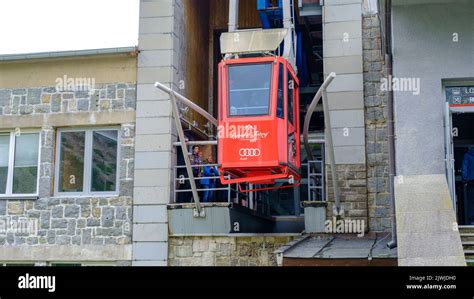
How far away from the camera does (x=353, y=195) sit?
53.3ft

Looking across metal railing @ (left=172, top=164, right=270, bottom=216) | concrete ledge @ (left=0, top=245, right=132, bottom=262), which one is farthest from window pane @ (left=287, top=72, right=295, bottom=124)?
concrete ledge @ (left=0, top=245, right=132, bottom=262)

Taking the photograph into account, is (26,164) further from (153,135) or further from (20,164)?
(153,135)

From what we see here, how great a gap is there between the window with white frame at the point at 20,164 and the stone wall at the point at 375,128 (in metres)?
7.77

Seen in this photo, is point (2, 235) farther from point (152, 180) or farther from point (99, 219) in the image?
point (152, 180)

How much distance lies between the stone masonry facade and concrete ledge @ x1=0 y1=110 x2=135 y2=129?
0.33 ft

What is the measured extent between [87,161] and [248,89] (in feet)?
15.8

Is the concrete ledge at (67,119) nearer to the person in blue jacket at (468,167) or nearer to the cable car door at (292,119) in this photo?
the cable car door at (292,119)

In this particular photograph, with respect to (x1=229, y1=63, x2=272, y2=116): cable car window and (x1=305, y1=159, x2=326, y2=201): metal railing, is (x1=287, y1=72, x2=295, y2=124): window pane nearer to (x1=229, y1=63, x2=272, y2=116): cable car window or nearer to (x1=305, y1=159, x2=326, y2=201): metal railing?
(x1=229, y1=63, x2=272, y2=116): cable car window

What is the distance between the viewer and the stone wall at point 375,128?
1614cm

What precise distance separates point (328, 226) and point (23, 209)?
7.13m

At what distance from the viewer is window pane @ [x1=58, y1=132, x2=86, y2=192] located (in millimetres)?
17578

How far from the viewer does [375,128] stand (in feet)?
54.1

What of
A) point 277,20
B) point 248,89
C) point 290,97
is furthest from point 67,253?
point 277,20
